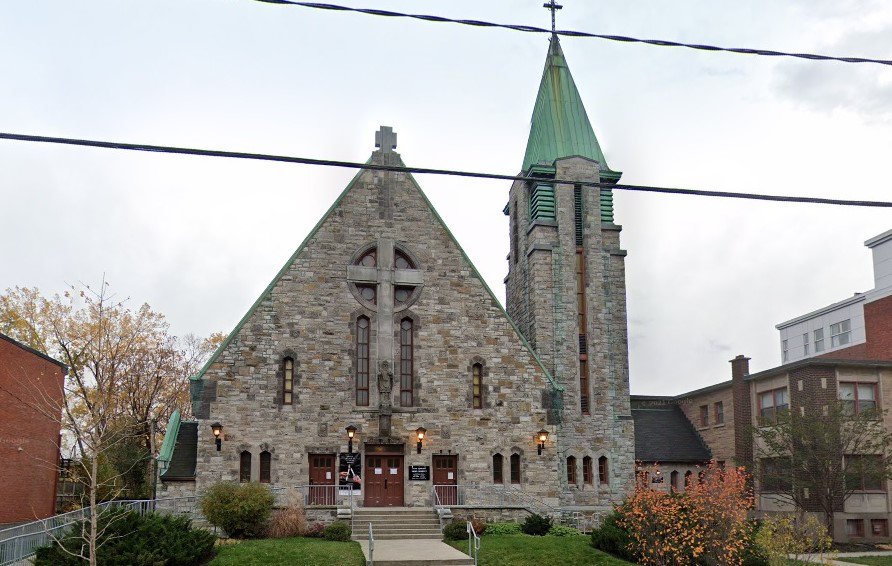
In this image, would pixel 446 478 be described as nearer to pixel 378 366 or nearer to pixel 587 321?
pixel 378 366

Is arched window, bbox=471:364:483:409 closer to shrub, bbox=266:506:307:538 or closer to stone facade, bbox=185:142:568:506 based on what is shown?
stone facade, bbox=185:142:568:506

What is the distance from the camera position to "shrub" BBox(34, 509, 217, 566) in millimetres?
19500

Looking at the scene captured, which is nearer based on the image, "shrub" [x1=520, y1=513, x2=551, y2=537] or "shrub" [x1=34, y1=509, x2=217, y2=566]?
"shrub" [x1=34, y1=509, x2=217, y2=566]

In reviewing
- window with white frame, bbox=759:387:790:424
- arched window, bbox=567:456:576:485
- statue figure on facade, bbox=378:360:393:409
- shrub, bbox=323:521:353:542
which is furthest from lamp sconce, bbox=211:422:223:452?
window with white frame, bbox=759:387:790:424

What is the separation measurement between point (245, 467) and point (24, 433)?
821cm

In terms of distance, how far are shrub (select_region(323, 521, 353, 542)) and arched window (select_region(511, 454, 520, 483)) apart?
7418mm

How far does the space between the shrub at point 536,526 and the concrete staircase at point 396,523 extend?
273 centimetres

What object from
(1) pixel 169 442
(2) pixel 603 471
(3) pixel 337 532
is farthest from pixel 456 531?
(1) pixel 169 442

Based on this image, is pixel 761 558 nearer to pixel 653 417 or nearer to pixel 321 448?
pixel 321 448

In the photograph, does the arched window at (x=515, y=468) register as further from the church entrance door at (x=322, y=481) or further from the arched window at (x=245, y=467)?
the arched window at (x=245, y=467)

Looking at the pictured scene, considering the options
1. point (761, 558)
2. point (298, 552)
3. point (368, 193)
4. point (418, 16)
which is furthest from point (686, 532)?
point (368, 193)

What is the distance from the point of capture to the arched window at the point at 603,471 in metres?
35.0

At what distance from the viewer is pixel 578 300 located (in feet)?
121

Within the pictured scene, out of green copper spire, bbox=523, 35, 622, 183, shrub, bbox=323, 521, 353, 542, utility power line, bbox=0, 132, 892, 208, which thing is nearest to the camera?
utility power line, bbox=0, 132, 892, 208
